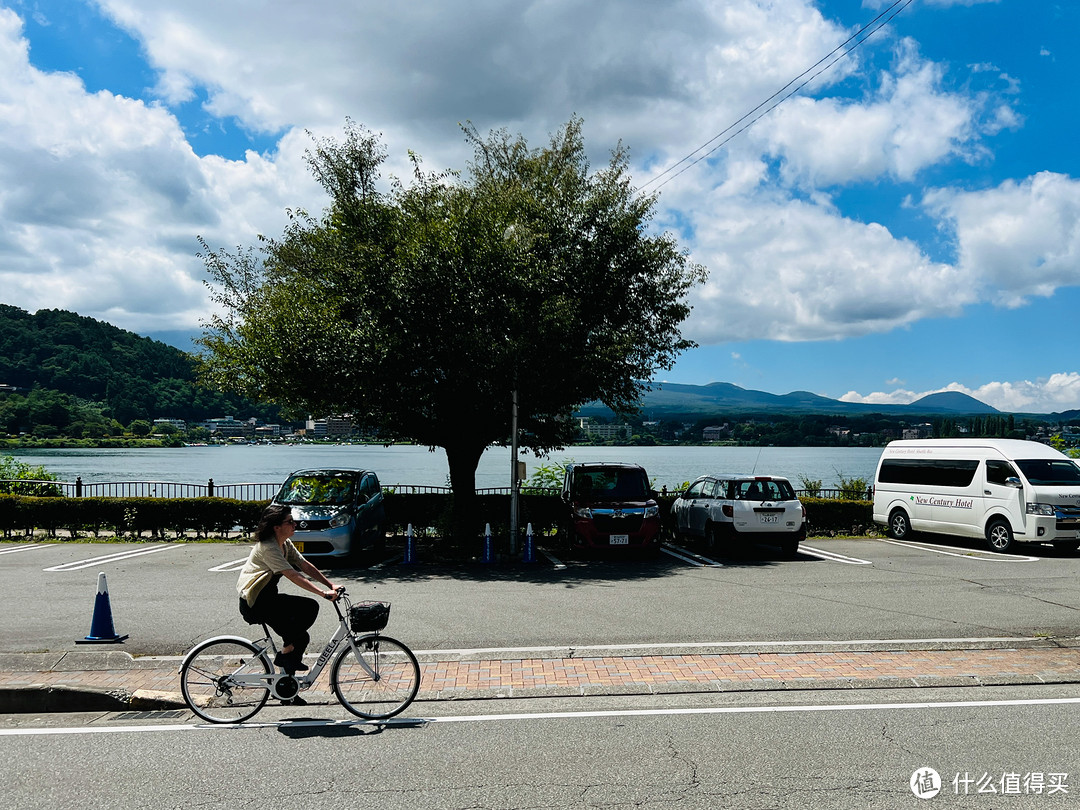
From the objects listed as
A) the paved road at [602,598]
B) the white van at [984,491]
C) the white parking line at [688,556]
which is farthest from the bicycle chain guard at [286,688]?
the white van at [984,491]

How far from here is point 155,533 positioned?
63.9ft

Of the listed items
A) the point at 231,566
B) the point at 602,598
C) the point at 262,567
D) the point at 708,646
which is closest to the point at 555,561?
the point at 602,598

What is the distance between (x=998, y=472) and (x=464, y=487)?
40.0 feet

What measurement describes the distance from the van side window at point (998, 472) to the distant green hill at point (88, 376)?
55396mm

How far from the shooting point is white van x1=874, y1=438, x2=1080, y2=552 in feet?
53.5

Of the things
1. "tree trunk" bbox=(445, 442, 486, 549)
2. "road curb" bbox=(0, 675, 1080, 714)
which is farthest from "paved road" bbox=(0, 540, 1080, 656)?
"tree trunk" bbox=(445, 442, 486, 549)

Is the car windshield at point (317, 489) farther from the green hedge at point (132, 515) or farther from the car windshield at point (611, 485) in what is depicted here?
the car windshield at point (611, 485)

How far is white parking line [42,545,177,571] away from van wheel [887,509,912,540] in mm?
17686

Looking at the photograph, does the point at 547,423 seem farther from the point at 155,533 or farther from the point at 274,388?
the point at 155,533

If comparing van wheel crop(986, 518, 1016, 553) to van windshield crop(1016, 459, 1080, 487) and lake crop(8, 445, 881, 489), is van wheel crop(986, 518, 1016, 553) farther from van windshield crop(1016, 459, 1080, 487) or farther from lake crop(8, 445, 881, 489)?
lake crop(8, 445, 881, 489)

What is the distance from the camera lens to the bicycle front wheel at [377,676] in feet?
20.2

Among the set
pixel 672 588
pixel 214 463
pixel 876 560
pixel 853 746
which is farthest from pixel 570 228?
pixel 214 463

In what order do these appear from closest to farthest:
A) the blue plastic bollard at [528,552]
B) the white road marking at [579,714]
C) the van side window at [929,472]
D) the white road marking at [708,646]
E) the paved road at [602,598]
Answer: the white road marking at [579,714]
the white road marking at [708,646]
the paved road at [602,598]
the blue plastic bollard at [528,552]
the van side window at [929,472]

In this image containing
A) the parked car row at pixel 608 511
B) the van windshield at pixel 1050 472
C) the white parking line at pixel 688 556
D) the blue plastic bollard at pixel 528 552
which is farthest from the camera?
the van windshield at pixel 1050 472
